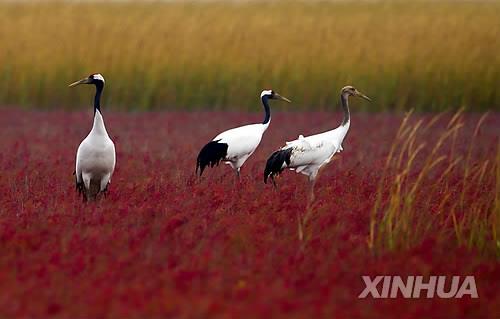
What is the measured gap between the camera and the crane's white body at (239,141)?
11.4m

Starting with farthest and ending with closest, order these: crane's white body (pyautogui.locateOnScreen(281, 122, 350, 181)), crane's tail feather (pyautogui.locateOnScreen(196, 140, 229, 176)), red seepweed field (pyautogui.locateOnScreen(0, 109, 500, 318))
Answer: crane's tail feather (pyautogui.locateOnScreen(196, 140, 229, 176))
crane's white body (pyautogui.locateOnScreen(281, 122, 350, 181))
red seepweed field (pyautogui.locateOnScreen(0, 109, 500, 318))

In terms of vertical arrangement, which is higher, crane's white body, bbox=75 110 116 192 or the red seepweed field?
crane's white body, bbox=75 110 116 192

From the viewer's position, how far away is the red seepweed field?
6.26 m

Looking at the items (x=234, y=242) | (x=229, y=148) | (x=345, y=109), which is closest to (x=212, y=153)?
(x=229, y=148)

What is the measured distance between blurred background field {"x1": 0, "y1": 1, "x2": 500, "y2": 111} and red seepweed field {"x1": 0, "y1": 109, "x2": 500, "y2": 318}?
8.40m

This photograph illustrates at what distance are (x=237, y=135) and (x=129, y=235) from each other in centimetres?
366

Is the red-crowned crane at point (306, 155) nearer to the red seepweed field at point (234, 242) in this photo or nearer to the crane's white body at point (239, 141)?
the red seepweed field at point (234, 242)

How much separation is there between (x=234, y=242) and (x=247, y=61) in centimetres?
1416

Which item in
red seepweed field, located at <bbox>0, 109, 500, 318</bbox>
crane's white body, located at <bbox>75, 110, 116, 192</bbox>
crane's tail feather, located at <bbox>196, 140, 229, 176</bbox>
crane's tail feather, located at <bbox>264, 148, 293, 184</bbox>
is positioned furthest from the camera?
crane's tail feather, located at <bbox>196, 140, 229, 176</bbox>

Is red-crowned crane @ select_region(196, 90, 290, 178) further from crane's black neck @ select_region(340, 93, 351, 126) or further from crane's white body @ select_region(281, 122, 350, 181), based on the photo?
crane's black neck @ select_region(340, 93, 351, 126)

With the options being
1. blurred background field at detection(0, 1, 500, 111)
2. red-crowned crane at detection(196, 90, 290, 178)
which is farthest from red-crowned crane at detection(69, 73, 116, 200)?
blurred background field at detection(0, 1, 500, 111)

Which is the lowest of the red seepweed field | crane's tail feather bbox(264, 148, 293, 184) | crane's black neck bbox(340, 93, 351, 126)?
the red seepweed field

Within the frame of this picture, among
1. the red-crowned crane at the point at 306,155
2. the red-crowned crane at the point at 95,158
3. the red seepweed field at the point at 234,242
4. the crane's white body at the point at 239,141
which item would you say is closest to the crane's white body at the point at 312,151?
the red-crowned crane at the point at 306,155

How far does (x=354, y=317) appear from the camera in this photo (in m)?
6.11
